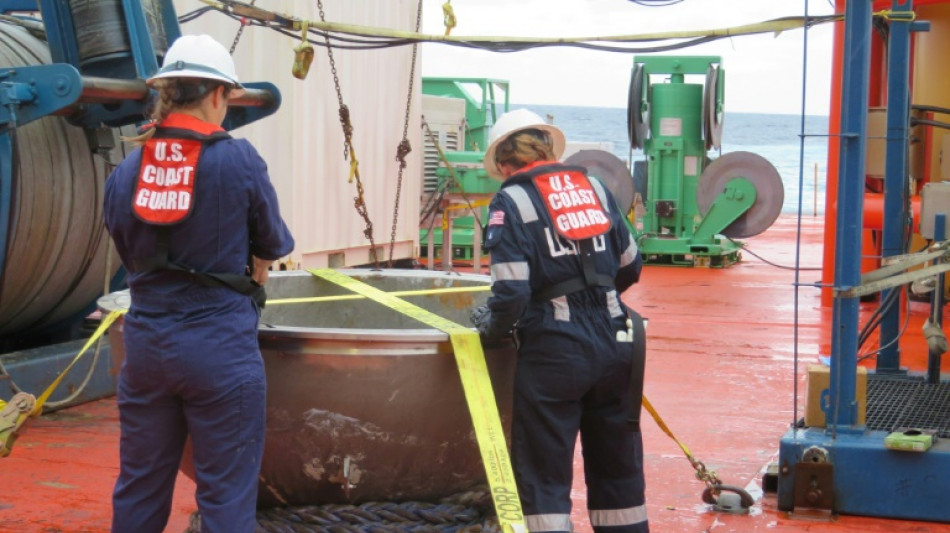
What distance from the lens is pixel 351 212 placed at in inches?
452

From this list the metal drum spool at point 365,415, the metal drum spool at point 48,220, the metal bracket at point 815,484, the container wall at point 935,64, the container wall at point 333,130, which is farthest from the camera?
the container wall at point 935,64

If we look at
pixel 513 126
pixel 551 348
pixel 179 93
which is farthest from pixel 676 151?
pixel 179 93

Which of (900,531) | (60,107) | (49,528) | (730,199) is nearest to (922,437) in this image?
(900,531)

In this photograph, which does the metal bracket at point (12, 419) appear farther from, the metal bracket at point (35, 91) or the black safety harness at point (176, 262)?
the metal bracket at point (35, 91)

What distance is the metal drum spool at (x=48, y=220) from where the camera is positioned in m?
6.75

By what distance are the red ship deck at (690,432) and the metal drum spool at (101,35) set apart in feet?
6.56

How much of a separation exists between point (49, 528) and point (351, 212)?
662cm

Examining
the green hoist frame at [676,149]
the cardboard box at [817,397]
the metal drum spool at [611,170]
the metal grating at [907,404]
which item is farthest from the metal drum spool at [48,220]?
the green hoist frame at [676,149]

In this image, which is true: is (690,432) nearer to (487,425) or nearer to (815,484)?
(815,484)

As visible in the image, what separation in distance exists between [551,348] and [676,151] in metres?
12.4

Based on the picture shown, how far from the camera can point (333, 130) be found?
10.9 meters

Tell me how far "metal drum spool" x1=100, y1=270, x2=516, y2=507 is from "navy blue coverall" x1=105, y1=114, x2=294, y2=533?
0.43 metres

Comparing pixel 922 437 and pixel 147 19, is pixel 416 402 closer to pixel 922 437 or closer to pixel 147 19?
pixel 922 437

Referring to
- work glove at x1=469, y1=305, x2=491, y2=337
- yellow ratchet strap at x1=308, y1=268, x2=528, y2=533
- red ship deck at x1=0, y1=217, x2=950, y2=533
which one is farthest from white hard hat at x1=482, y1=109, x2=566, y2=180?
red ship deck at x1=0, y1=217, x2=950, y2=533
